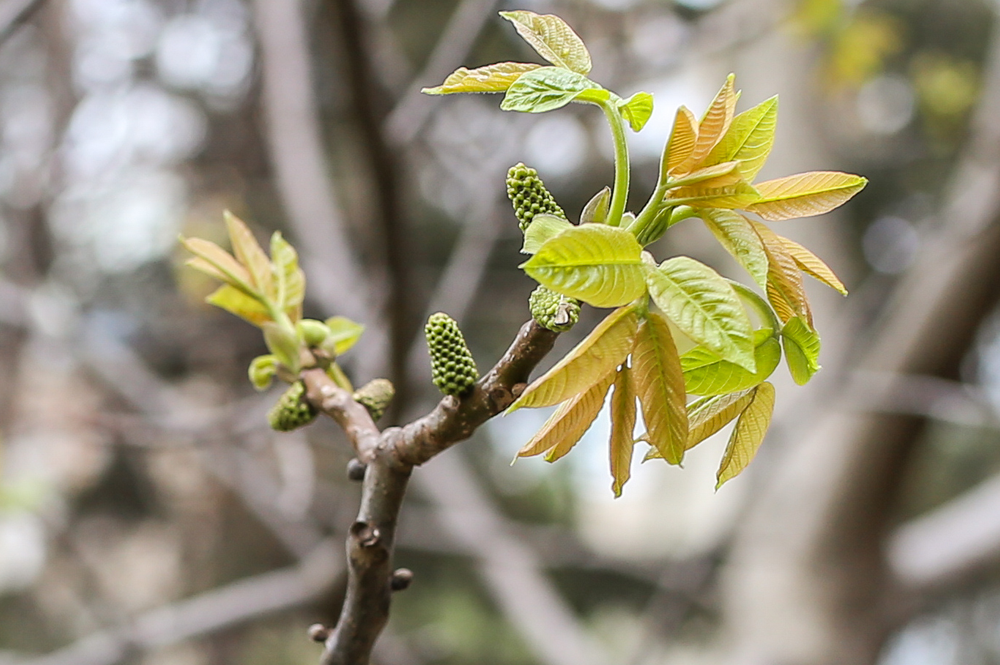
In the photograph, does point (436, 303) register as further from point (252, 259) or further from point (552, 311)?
point (552, 311)

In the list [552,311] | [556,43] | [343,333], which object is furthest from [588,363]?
[343,333]

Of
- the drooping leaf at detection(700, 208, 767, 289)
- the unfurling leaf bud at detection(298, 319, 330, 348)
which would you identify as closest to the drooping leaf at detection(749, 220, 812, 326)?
the drooping leaf at detection(700, 208, 767, 289)

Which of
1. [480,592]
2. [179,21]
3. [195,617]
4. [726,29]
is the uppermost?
[179,21]

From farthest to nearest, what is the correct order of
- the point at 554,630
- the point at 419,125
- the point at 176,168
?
the point at 176,168
the point at 554,630
the point at 419,125

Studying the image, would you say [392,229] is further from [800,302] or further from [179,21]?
[179,21]

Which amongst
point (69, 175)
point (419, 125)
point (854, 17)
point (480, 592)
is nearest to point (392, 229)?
point (419, 125)

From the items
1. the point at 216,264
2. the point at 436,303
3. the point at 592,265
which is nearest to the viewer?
the point at 592,265

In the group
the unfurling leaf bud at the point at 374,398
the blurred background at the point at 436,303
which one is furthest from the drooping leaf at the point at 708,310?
the blurred background at the point at 436,303
